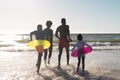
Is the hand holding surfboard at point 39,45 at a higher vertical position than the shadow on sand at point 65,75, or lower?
higher

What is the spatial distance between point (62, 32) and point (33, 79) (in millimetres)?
4136

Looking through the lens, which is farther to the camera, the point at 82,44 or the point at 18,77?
the point at 82,44

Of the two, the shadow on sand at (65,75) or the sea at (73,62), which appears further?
the sea at (73,62)

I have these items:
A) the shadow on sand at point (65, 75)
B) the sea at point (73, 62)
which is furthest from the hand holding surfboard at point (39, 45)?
the sea at point (73, 62)

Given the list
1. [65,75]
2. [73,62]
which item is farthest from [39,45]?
[73,62]

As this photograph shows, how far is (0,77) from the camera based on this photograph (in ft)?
38.7

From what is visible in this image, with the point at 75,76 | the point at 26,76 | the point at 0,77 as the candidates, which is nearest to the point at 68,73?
the point at 75,76

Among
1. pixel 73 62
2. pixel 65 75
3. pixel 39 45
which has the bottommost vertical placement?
pixel 73 62

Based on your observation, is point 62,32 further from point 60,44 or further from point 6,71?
point 6,71

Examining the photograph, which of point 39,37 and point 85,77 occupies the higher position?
point 39,37

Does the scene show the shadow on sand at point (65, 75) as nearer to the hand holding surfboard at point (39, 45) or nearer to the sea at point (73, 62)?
the sea at point (73, 62)

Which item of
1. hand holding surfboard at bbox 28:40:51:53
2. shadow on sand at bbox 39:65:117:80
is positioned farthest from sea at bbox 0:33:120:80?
hand holding surfboard at bbox 28:40:51:53

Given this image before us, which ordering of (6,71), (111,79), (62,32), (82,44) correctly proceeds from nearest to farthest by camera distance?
(111,79)
(82,44)
(6,71)
(62,32)

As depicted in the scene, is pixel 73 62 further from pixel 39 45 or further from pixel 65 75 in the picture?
pixel 65 75
